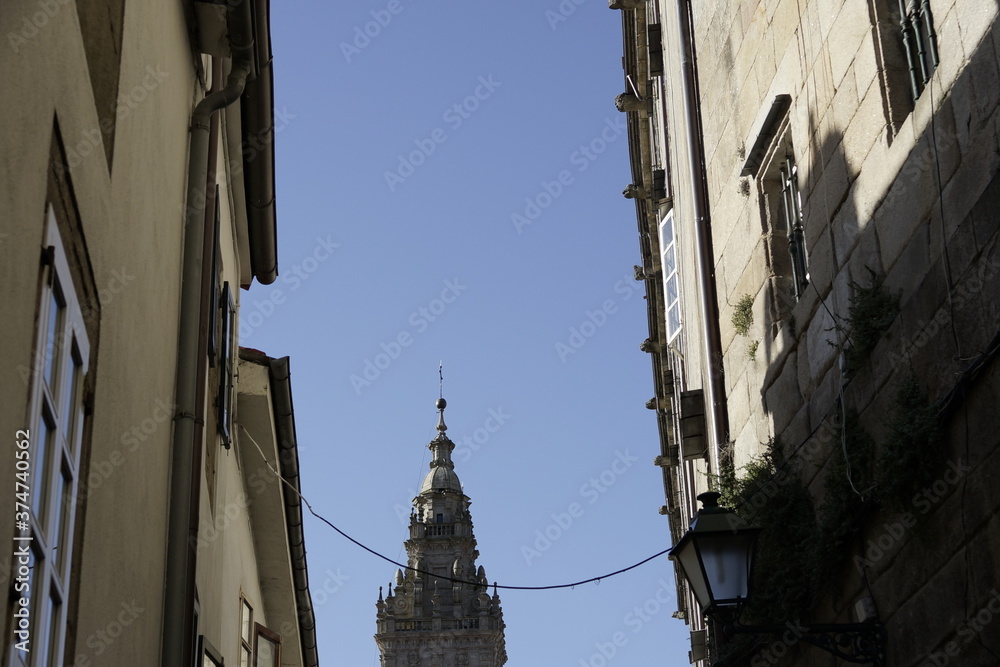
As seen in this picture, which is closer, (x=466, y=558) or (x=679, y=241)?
(x=679, y=241)

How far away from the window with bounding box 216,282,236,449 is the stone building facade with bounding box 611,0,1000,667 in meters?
3.66

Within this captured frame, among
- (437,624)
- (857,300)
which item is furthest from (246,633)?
(437,624)

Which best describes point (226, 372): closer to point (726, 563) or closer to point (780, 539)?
point (780, 539)

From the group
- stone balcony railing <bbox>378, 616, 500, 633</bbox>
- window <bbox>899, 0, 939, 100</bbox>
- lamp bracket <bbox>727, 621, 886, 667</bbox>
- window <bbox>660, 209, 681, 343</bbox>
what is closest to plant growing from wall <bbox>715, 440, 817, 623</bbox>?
lamp bracket <bbox>727, 621, 886, 667</bbox>

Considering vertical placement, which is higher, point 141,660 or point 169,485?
point 169,485

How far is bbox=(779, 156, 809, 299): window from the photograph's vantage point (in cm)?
879

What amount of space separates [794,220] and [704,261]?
201 cm

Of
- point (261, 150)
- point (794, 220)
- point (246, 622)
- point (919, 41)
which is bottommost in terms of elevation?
point (246, 622)

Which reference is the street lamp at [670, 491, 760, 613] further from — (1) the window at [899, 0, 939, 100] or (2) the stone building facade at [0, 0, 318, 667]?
(2) the stone building facade at [0, 0, 318, 667]

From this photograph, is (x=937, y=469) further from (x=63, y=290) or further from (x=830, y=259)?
(x=63, y=290)

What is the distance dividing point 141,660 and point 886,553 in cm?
375

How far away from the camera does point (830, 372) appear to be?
784 centimetres

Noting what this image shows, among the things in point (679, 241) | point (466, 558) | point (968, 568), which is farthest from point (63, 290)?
point (466, 558)

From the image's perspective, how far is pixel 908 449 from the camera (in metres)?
6.47
